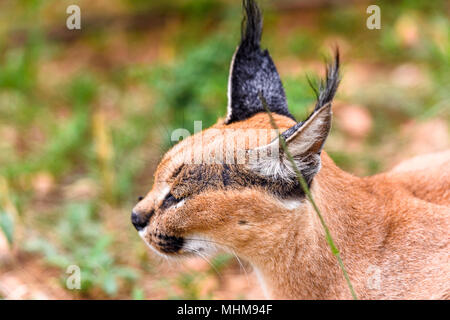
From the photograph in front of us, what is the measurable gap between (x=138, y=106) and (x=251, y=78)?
4.11 meters

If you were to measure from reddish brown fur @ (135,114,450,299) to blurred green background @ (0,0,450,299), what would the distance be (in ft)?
1.98

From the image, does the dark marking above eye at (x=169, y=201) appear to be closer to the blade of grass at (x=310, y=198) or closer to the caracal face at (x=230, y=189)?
the caracal face at (x=230, y=189)

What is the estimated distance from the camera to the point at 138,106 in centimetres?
789

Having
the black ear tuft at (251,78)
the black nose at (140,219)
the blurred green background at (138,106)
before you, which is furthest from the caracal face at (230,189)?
the blurred green background at (138,106)

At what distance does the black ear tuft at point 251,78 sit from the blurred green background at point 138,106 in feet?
1.22

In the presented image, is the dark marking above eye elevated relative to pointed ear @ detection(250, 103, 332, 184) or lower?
lower

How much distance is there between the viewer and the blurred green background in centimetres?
491

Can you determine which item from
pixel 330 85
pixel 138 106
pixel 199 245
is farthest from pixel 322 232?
pixel 138 106

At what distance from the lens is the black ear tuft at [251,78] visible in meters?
3.95

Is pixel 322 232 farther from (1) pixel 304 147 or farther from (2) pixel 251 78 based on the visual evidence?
(2) pixel 251 78

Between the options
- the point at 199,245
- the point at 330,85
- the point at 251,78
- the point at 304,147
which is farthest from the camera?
the point at 251,78

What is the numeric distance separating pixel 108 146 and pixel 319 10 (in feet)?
18.9

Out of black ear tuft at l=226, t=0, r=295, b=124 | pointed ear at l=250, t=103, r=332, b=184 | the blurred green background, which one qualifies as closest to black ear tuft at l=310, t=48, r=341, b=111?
pointed ear at l=250, t=103, r=332, b=184

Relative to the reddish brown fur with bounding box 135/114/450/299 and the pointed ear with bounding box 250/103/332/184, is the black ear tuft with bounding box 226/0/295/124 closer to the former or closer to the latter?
the reddish brown fur with bounding box 135/114/450/299
